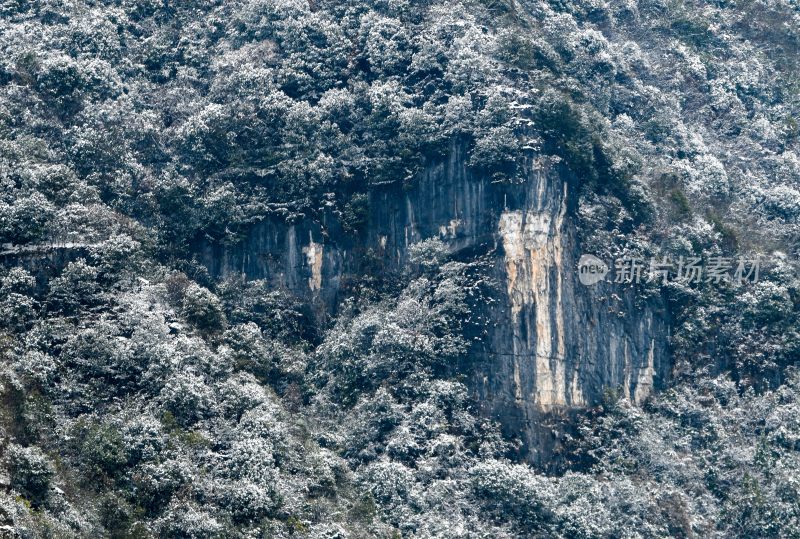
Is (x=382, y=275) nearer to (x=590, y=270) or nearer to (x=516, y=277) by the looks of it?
(x=516, y=277)

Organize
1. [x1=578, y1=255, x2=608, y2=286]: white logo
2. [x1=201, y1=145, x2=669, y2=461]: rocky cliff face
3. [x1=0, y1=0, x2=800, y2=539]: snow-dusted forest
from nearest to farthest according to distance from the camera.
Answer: [x1=0, y1=0, x2=800, y2=539]: snow-dusted forest, [x1=201, y1=145, x2=669, y2=461]: rocky cliff face, [x1=578, y1=255, x2=608, y2=286]: white logo

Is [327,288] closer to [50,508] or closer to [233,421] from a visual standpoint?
[233,421]

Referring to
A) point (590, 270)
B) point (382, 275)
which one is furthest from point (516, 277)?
point (382, 275)

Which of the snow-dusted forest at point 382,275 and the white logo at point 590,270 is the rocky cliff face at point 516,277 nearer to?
the snow-dusted forest at point 382,275

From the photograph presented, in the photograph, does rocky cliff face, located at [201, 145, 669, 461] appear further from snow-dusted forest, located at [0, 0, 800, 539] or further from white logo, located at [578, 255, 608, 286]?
white logo, located at [578, 255, 608, 286]

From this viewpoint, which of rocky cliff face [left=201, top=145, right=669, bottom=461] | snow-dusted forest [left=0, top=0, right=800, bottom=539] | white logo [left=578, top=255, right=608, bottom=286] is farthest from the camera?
white logo [left=578, top=255, right=608, bottom=286]

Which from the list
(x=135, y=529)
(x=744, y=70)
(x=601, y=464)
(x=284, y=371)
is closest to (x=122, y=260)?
(x=284, y=371)

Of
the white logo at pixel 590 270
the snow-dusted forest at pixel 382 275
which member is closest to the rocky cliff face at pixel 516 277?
the snow-dusted forest at pixel 382 275

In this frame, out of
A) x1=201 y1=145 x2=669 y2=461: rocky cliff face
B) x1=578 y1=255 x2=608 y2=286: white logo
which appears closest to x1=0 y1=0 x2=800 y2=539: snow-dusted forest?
x1=201 y1=145 x2=669 y2=461: rocky cliff face
